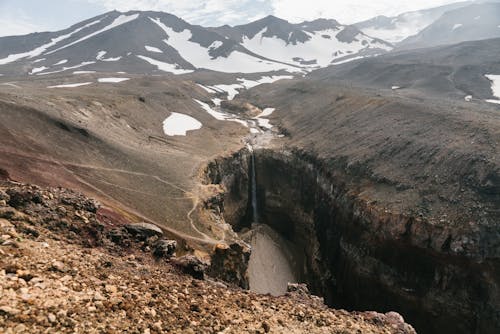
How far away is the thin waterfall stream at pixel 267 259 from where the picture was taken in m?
38.1

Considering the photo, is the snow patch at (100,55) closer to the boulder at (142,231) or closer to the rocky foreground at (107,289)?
the boulder at (142,231)

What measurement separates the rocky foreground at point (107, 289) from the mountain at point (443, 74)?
80.3 meters

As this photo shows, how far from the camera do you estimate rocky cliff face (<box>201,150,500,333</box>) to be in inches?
1062

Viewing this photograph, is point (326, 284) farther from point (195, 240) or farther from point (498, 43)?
point (498, 43)

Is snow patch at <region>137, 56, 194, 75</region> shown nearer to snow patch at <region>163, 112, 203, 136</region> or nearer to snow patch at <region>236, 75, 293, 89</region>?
snow patch at <region>236, 75, 293, 89</region>

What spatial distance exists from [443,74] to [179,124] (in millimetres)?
80528

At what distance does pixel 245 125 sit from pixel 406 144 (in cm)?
3682

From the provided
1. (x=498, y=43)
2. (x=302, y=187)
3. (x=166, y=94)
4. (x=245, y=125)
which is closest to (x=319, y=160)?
(x=302, y=187)

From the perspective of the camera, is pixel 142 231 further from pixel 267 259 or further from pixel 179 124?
pixel 179 124

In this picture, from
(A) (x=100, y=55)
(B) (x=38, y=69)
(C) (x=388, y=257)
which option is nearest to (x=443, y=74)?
(C) (x=388, y=257)

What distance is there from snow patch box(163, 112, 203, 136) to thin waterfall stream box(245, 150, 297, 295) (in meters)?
15.3

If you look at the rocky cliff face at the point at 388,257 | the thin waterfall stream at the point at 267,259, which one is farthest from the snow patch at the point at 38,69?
the rocky cliff face at the point at 388,257

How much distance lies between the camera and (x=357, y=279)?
113 feet

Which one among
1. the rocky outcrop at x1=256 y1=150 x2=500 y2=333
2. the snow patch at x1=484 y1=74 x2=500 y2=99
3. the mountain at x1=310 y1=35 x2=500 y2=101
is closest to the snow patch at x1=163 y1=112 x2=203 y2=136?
the rocky outcrop at x1=256 y1=150 x2=500 y2=333
